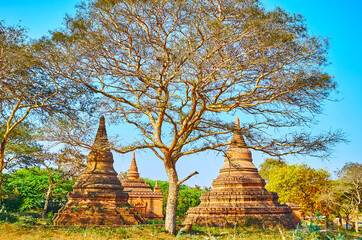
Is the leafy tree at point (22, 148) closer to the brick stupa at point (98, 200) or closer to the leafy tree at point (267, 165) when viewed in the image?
the brick stupa at point (98, 200)

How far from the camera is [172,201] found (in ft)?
43.2

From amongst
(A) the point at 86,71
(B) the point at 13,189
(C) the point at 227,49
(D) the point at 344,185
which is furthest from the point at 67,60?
(D) the point at 344,185

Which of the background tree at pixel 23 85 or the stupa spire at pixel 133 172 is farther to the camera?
the stupa spire at pixel 133 172

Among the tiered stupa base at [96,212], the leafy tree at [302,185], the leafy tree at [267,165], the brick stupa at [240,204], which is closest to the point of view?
the tiered stupa base at [96,212]

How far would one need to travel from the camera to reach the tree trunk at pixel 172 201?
12.9m

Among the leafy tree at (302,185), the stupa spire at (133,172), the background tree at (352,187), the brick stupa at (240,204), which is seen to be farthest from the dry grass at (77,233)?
the leafy tree at (302,185)

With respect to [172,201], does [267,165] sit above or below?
above

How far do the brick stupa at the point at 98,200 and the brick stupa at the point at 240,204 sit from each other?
12.6ft

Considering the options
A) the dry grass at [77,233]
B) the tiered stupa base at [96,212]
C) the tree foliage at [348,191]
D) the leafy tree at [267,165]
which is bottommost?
the dry grass at [77,233]

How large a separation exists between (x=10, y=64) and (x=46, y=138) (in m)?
3.03

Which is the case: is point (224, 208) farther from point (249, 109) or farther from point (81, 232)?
point (81, 232)

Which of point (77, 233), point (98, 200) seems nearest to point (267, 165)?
point (98, 200)

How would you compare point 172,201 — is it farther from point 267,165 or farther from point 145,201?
point 267,165

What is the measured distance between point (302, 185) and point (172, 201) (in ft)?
85.2
